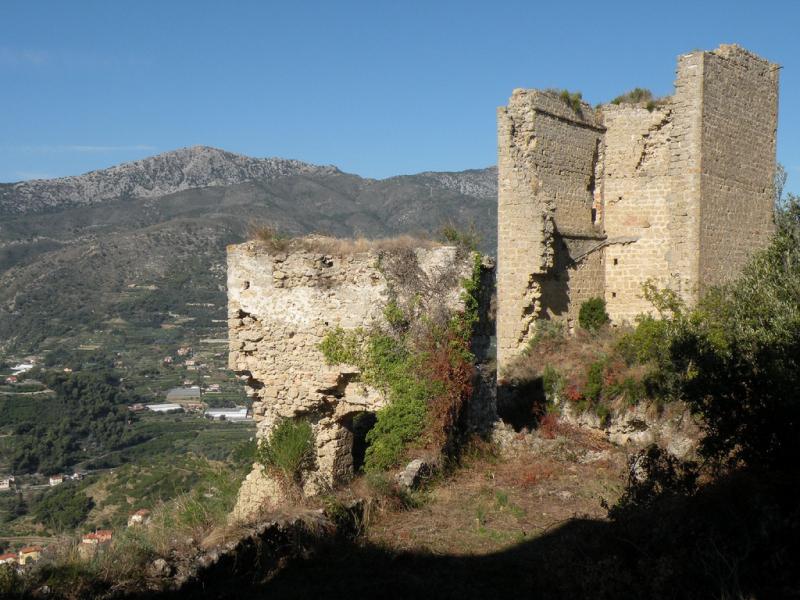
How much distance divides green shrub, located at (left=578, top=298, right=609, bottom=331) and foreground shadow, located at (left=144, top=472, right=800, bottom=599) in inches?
407

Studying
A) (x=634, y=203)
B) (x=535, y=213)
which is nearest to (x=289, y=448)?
(x=535, y=213)

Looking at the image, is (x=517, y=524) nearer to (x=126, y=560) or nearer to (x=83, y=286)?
(x=126, y=560)

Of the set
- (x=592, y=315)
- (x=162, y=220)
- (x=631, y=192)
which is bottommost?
(x=592, y=315)

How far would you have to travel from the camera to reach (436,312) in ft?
30.0

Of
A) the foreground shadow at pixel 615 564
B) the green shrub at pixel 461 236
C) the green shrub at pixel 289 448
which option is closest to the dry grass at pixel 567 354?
the green shrub at pixel 461 236

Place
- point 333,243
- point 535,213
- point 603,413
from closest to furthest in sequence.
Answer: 1. point 333,243
2. point 603,413
3. point 535,213

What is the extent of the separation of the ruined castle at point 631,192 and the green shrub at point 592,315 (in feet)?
0.62

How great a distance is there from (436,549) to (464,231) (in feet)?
14.4

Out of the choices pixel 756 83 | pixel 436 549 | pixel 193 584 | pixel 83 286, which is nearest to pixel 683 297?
pixel 756 83

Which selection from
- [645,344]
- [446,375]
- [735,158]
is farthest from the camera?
[735,158]

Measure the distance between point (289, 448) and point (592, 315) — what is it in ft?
32.2

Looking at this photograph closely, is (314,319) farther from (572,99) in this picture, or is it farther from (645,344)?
(572,99)

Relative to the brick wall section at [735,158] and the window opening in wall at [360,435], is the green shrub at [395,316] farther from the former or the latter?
the brick wall section at [735,158]

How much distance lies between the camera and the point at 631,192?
1748 centimetres
